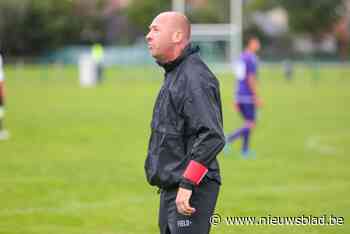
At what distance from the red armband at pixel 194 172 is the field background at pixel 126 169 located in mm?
4177

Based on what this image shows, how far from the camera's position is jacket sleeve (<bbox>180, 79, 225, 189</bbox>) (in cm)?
543

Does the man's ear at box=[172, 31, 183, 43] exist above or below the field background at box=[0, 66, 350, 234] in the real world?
above

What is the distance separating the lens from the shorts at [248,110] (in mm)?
16750

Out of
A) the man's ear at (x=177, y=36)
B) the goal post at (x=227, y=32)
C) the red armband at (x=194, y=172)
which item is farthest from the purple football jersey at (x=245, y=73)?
the goal post at (x=227, y=32)

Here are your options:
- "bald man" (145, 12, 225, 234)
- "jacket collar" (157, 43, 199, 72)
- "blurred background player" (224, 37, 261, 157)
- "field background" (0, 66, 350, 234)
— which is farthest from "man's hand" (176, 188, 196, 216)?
"blurred background player" (224, 37, 261, 157)

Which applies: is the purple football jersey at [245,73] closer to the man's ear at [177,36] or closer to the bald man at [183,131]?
the bald man at [183,131]

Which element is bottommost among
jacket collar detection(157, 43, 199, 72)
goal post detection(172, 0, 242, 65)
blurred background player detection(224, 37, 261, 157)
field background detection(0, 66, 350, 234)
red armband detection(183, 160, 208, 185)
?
goal post detection(172, 0, 242, 65)

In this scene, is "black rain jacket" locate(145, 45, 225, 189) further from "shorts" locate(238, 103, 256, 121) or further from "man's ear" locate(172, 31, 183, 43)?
"shorts" locate(238, 103, 256, 121)

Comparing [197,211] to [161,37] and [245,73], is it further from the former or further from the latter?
[245,73]

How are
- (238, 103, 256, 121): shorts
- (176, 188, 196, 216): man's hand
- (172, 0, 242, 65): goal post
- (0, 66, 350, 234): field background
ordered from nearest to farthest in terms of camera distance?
(176, 188, 196, 216): man's hand
(0, 66, 350, 234): field background
(238, 103, 256, 121): shorts
(172, 0, 242, 65): goal post

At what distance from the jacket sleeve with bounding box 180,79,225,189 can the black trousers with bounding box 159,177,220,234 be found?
19 centimetres

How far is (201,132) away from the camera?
5.48 metres

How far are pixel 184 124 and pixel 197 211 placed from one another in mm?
585

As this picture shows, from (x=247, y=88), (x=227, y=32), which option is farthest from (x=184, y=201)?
(x=227, y=32)
